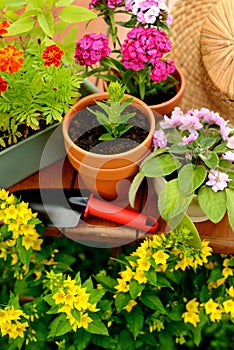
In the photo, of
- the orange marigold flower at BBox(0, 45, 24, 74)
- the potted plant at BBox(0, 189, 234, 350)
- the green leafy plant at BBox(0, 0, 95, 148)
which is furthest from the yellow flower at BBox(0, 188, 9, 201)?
the orange marigold flower at BBox(0, 45, 24, 74)

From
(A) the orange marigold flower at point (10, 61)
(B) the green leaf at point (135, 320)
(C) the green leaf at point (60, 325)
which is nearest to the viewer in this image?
(A) the orange marigold flower at point (10, 61)

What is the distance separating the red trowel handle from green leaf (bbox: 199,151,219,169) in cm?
16

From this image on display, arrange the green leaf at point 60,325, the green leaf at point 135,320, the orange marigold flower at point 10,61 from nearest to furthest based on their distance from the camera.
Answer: the orange marigold flower at point 10,61 < the green leaf at point 60,325 < the green leaf at point 135,320

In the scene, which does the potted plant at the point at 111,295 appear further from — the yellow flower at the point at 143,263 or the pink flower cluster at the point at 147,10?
the pink flower cluster at the point at 147,10

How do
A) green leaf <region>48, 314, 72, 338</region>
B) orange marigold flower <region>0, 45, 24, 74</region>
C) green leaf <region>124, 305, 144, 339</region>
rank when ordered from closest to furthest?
orange marigold flower <region>0, 45, 24, 74</region> → green leaf <region>48, 314, 72, 338</region> → green leaf <region>124, 305, 144, 339</region>

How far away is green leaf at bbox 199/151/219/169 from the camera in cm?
95

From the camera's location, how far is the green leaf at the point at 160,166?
3.18 feet

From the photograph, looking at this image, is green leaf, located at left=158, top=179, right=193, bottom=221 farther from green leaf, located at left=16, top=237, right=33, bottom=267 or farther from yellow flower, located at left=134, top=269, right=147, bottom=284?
green leaf, located at left=16, top=237, right=33, bottom=267

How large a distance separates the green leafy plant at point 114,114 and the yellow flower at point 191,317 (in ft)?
1.45

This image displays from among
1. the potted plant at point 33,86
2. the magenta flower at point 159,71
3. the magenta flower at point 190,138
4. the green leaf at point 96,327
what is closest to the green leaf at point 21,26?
the potted plant at point 33,86

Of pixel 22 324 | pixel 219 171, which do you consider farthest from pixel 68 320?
pixel 219 171

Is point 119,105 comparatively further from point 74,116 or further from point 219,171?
point 219,171

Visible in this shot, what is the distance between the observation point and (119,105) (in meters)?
0.97

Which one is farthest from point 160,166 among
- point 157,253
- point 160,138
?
point 157,253
